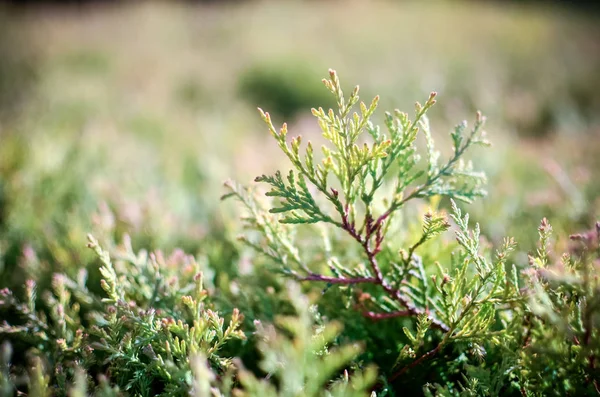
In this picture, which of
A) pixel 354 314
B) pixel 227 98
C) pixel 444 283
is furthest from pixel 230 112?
pixel 444 283

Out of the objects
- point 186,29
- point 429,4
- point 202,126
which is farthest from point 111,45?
point 429,4

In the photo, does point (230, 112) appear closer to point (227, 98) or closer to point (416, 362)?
point (227, 98)

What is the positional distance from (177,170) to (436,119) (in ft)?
7.68

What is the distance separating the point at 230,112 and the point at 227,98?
1.73 ft

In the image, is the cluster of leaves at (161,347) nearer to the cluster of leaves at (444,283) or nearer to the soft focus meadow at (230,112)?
the soft focus meadow at (230,112)

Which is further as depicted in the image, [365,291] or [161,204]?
[161,204]

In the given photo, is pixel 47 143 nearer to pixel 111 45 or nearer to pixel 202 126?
pixel 202 126

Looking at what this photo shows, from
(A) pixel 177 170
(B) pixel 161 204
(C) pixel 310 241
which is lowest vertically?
(C) pixel 310 241

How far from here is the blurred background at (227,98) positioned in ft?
6.03

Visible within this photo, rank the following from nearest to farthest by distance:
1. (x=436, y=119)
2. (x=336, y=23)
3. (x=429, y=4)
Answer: (x=436, y=119)
(x=336, y=23)
(x=429, y=4)

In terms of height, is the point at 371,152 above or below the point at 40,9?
below

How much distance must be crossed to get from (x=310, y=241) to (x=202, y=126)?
2.57 meters

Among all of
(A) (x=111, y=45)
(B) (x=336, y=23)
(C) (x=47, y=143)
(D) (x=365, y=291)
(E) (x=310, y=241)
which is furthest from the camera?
(B) (x=336, y=23)

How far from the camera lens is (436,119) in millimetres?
3740
